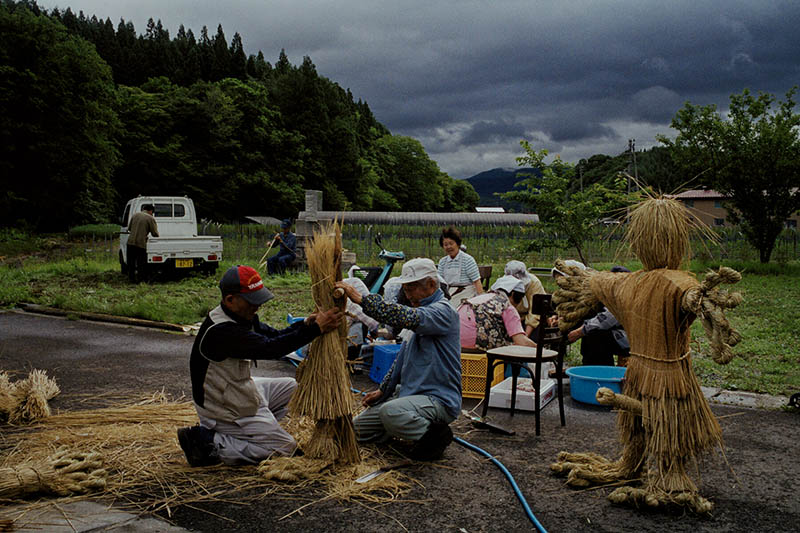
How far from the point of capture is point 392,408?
438cm

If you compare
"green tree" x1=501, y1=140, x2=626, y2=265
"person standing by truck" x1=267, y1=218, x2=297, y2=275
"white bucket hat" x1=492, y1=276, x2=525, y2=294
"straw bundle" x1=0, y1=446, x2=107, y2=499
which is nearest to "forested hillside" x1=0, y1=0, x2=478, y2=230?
"person standing by truck" x1=267, y1=218, x2=297, y2=275

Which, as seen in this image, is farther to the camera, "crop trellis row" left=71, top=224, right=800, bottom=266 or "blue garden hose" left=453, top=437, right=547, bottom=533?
"crop trellis row" left=71, top=224, right=800, bottom=266

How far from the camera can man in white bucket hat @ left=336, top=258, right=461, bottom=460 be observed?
436 cm

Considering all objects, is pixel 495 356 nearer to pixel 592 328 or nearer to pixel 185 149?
pixel 592 328

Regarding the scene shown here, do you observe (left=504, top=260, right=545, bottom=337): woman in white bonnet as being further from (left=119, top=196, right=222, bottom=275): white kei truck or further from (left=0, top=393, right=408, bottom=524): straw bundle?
(left=119, top=196, right=222, bottom=275): white kei truck

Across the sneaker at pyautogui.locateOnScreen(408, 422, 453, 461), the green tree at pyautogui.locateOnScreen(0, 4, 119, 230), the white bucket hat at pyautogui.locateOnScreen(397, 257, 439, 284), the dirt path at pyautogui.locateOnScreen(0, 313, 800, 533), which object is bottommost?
the dirt path at pyautogui.locateOnScreen(0, 313, 800, 533)

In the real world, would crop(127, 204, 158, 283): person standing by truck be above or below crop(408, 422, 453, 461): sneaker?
above

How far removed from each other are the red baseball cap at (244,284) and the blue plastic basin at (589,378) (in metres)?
3.31

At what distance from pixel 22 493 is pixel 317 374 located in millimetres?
1817

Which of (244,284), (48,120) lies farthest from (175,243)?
(48,120)

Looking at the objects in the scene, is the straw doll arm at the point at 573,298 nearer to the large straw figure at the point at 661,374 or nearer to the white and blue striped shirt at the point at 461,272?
the large straw figure at the point at 661,374

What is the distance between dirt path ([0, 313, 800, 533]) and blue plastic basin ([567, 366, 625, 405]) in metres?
0.11

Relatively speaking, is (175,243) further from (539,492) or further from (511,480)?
(539,492)

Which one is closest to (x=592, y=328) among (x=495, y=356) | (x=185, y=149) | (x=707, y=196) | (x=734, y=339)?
(x=495, y=356)
